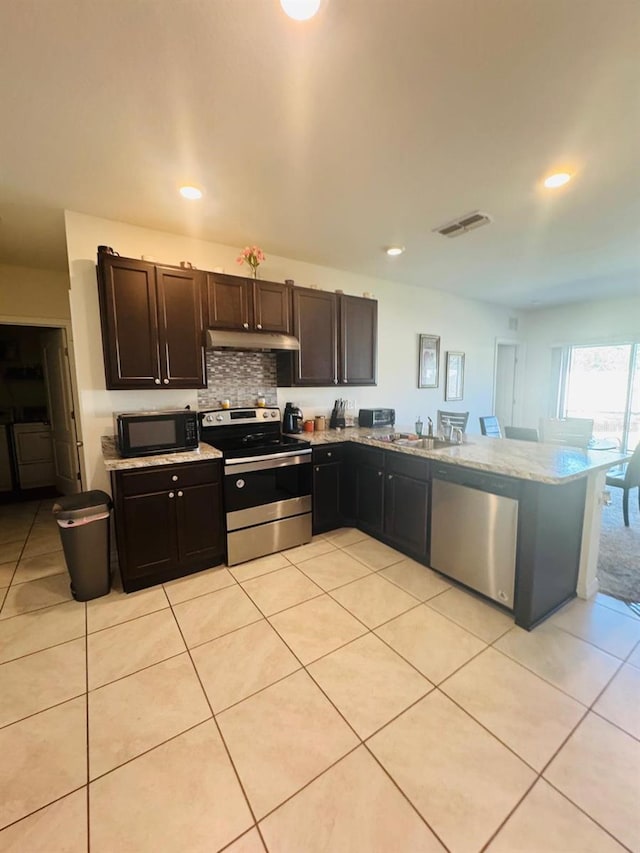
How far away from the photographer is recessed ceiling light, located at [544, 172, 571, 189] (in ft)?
7.29

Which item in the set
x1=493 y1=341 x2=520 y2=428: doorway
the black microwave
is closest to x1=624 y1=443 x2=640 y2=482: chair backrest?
x1=493 y1=341 x2=520 y2=428: doorway

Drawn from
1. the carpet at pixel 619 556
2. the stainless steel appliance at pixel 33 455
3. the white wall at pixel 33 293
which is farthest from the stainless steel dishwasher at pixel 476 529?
the stainless steel appliance at pixel 33 455

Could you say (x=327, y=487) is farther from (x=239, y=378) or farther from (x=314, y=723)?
(x=314, y=723)

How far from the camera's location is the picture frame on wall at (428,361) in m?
4.90

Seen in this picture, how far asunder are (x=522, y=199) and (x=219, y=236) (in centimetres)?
240

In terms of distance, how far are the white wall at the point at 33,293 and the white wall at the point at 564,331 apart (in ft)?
23.3

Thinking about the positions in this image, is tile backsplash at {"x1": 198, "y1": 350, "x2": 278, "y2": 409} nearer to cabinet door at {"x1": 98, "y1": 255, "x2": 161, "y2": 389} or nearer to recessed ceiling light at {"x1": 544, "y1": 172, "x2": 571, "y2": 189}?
cabinet door at {"x1": 98, "y1": 255, "x2": 161, "y2": 389}

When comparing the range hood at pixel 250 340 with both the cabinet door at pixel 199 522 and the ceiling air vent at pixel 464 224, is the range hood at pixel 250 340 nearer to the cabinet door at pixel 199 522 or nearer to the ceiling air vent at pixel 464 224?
the cabinet door at pixel 199 522

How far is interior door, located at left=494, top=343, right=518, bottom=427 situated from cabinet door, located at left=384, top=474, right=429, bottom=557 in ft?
14.3

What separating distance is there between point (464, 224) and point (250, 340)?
2.02 metres

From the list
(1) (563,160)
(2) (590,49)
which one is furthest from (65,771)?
(1) (563,160)

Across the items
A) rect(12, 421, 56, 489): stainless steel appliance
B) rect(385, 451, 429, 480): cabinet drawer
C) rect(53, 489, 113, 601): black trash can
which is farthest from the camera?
rect(12, 421, 56, 489): stainless steel appliance

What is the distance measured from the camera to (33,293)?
3.88 m

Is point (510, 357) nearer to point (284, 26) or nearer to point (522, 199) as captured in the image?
point (522, 199)
